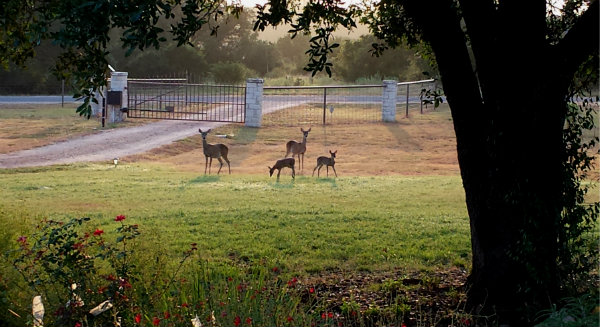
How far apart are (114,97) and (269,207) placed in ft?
65.0

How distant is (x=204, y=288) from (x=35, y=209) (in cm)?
658

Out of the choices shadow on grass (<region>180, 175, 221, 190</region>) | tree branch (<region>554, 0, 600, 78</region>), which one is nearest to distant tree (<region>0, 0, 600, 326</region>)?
tree branch (<region>554, 0, 600, 78</region>)

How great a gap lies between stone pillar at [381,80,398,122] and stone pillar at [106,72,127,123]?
1117 centimetres

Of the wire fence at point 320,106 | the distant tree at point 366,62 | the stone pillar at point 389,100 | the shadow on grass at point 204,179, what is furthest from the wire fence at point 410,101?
the shadow on grass at point 204,179

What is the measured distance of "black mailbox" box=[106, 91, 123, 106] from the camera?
31.0m

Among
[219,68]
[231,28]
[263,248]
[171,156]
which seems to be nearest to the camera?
[263,248]

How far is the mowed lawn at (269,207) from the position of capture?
915cm

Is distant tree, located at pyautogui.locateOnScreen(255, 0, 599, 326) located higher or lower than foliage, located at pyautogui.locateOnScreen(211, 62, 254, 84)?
lower

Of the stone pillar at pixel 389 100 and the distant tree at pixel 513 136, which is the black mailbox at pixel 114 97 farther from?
the distant tree at pixel 513 136

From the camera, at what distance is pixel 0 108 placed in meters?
35.6

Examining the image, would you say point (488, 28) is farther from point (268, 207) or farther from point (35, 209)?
point (35, 209)

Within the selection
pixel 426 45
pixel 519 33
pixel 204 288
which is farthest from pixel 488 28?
pixel 204 288

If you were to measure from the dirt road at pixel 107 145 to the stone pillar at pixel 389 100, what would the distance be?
25.0 ft

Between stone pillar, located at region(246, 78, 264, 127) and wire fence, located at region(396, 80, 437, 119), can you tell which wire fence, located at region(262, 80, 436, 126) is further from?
stone pillar, located at region(246, 78, 264, 127)
